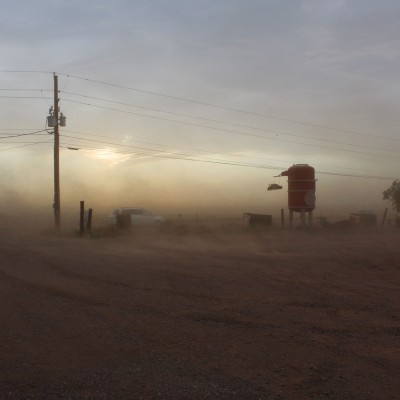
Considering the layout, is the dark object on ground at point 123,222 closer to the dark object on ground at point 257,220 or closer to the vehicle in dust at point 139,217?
the vehicle in dust at point 139,217

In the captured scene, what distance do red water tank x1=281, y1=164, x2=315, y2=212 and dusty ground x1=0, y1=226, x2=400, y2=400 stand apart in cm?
2339

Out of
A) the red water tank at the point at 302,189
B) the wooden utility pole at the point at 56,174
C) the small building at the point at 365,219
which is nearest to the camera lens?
the wooden utility pole at the point at 56,174

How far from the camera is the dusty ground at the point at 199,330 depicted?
23.5 feet

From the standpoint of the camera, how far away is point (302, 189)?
42781mm

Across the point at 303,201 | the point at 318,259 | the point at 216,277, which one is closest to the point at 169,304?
the point at 216,277

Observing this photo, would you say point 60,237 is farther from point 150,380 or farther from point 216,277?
point 150,380

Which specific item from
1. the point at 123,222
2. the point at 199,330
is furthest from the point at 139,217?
the point at 199,330

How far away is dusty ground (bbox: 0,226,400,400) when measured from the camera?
7176 mm

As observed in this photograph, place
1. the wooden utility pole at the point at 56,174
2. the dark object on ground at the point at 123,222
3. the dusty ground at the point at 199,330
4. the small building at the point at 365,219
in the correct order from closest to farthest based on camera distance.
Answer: the dusty ground at the point at 199,330
the dark object on ground at the point at 123,222
the wooden utility pole at the point at 56,174
the small building at the point at 365,219

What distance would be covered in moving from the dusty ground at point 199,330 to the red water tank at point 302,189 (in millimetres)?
23389

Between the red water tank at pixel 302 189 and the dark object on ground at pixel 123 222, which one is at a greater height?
the red water tank at pixel 302 189

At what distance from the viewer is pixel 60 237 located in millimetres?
34531

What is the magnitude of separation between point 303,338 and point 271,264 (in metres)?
9.79

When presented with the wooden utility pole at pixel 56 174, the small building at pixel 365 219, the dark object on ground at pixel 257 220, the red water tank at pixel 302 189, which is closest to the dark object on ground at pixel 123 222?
the wooden utility pole at pixel 56 174
